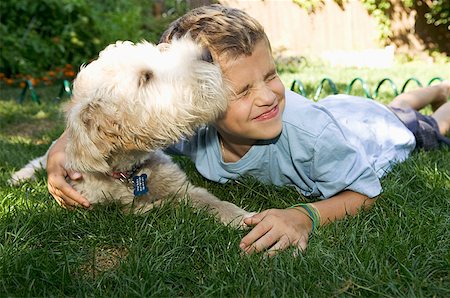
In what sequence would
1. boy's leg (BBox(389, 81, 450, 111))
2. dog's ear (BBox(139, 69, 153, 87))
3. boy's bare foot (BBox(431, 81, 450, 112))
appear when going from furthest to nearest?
1. boy's bare foot (BBox(431, 81, 450, 112))
2. boy's leg (BBox(389, 81, 450, 111))
3. dog's ear (BBox(139, 69, 153, 87))

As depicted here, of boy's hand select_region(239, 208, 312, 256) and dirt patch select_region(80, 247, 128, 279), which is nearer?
dirt patch select_region(80, 247, 128, 279)

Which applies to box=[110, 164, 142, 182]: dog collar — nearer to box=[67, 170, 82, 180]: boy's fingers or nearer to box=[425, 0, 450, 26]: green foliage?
box=[67, 170, 82, 180]: boy's fingers

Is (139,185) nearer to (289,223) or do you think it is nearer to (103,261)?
(103,261)

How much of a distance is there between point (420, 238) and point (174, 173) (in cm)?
154

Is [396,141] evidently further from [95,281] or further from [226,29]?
[95,281]

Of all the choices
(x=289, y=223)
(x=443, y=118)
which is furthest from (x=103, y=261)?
(x=443, y=118)

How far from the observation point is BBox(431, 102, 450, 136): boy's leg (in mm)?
4941

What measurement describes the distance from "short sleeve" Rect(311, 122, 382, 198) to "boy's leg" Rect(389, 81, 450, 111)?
2.05 metres

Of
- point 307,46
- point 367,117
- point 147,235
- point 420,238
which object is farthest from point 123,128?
point 307,46

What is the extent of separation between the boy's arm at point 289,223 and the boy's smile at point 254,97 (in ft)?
1.64

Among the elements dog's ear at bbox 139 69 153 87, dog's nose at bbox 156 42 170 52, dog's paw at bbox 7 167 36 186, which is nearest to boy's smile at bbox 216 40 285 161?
dog's nose at bbox 156 42 170 52

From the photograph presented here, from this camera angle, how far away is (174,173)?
3.58 meters

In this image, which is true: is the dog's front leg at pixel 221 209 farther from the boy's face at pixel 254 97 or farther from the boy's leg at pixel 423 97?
the boy's leg at pixel 423 97

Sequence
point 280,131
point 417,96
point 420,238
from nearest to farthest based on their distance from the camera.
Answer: point 420,238
point 280,131
point 417,96
